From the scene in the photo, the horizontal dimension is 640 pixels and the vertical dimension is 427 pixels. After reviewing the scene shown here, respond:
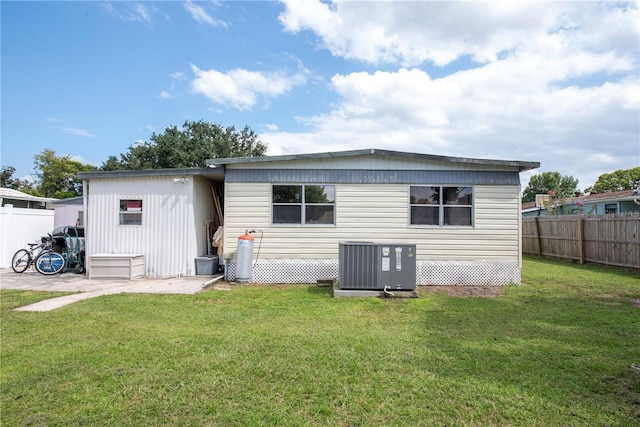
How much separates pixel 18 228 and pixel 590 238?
1951cm

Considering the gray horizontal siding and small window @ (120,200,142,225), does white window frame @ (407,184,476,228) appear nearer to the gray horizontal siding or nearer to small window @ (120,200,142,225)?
the gray horizontal siding

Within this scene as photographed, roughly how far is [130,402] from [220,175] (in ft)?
25.4

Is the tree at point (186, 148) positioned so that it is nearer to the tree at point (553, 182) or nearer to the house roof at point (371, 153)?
the house roof at point (371, 153)

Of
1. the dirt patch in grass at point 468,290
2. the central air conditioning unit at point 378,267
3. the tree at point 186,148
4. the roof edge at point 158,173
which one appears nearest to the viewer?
the central air conditioning unit at point 378,267

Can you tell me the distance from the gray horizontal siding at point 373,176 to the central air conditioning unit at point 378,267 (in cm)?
215

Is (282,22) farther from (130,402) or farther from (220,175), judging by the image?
(130,402)

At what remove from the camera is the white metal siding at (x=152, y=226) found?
9.62 meters

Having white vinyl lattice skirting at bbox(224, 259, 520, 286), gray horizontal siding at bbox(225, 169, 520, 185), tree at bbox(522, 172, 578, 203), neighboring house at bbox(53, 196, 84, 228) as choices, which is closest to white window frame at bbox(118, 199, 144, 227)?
gray horizontal siding at bbox(225, 169, 520, 185)

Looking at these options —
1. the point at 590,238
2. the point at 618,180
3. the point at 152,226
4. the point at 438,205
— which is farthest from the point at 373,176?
the point at 618,180

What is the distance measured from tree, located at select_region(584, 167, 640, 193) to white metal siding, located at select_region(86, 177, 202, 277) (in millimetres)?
45814

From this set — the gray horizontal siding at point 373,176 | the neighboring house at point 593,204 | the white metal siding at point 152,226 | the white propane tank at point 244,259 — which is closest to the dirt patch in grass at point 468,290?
the gray horizontal siding at point 373,176

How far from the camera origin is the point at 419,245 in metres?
9.12

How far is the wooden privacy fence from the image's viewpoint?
36.9ft

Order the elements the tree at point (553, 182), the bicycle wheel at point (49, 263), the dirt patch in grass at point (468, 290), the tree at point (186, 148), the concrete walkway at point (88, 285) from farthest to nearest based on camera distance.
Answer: the tree at point (553, 182) → the tree at point (186, 148) → the bicycle wheel at point (49, 263) → the dirt patch in grass at point (468, 290) → the concrete walkway at point (88, 285)
